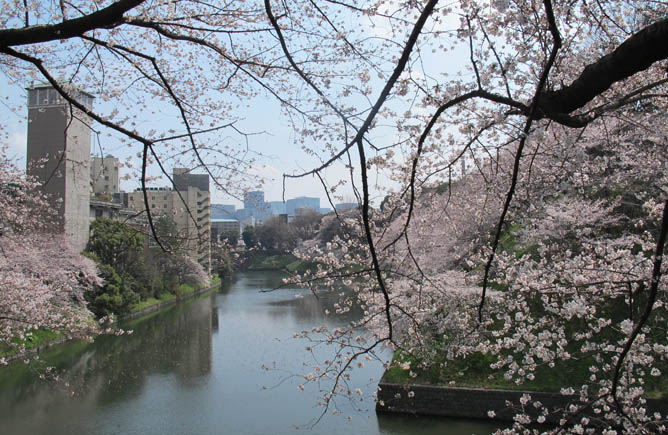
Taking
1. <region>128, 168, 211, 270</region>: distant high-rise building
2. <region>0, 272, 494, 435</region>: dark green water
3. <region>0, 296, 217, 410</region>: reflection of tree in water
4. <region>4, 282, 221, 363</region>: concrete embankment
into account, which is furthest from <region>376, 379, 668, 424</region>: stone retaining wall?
<region>4, 282, 221, 363</region>: concrete embankment

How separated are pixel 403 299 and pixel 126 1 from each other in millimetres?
6614

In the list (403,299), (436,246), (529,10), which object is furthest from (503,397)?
(529,10)

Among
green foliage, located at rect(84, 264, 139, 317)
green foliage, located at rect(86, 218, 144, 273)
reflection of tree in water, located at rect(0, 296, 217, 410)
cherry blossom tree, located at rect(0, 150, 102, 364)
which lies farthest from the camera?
green foliage, located at rect(86, 218, 144, 273)

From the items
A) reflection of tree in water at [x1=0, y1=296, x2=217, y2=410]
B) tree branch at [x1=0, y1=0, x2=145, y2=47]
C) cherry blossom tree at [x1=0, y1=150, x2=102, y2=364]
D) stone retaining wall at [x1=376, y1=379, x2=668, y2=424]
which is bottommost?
reflection of tree in water at [x1=0, y1=296, x2=217, y2=410]

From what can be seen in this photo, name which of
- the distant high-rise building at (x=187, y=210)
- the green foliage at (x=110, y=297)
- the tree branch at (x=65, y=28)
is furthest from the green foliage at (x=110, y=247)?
the tree branch at (x=65, y=28)

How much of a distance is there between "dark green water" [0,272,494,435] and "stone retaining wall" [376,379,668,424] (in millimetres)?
156

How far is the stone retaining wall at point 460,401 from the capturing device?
6070 millimetres

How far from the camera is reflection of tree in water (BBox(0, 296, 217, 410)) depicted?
820cm

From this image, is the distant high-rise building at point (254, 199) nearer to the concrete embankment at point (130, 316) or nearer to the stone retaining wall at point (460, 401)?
the stone retaining wall at point (460, 401)

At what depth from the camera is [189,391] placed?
8.12 m

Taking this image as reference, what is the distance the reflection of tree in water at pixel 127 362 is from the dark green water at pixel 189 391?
0.02 meters

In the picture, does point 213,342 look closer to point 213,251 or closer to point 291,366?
point 291,366

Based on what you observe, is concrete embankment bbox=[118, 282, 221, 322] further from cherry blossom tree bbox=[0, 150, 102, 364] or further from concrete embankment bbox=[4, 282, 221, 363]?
cherry blossom tree bbox=[0, 150, 102, 364]

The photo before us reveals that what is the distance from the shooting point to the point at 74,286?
1182 cm
